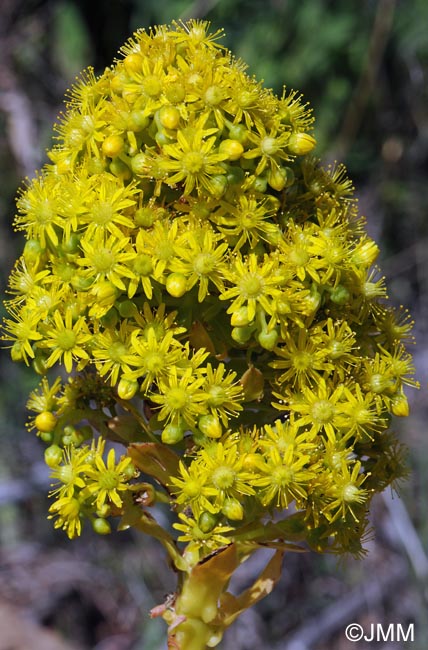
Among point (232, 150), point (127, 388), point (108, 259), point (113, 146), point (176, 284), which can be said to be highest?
point (113, 146)

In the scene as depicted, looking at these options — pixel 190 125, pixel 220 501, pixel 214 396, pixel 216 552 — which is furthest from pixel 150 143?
pixel 216 552

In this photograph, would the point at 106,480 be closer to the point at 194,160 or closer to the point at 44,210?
the point at 44,210

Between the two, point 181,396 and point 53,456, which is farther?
point 53,456

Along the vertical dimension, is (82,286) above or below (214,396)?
above

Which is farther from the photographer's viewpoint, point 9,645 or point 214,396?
point 9,645

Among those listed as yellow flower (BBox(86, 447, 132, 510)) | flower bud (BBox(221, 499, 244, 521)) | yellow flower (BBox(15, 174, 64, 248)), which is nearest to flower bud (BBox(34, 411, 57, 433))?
A: yellow flower (BBox(86, 447, 132, 510))

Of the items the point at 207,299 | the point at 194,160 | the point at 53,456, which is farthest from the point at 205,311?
the point at 53,456

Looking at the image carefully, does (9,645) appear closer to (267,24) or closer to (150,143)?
(150,143)

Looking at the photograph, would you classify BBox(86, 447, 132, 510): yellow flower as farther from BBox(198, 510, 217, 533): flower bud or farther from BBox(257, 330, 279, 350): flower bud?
BBox(257, 330, 279, 350): flower bud
